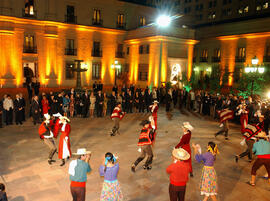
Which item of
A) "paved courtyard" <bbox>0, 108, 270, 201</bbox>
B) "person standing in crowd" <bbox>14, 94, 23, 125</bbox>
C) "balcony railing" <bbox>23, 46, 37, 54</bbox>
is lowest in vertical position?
"paved courtyard" <bbox>0, 108, 270, 201</bbox>

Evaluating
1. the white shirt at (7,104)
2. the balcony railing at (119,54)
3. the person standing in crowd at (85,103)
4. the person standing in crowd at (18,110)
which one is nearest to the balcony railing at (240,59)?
the balcony railing at (119,54)

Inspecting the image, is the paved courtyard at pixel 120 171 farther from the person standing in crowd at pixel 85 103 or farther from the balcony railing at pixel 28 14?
the balcony railing at pixel 28 14

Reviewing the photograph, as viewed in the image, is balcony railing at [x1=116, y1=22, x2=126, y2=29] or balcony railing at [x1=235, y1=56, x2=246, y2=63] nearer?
balcony railing at [x1=235, y1=56, x2=246, y2=63]

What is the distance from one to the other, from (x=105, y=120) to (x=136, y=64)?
17.2m

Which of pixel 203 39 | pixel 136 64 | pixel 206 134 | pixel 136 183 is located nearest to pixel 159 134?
pixel 206 134

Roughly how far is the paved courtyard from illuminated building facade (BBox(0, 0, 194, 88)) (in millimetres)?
15978

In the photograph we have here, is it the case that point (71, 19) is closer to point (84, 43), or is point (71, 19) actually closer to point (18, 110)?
point (84, 43)

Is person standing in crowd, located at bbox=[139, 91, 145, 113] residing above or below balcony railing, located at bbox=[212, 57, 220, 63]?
below

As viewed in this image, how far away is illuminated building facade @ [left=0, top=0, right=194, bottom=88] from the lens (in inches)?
1078

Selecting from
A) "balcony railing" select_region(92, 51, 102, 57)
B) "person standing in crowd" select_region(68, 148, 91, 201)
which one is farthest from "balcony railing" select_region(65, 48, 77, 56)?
"person standing in crowd" select_region(68, 148, 91, 201)

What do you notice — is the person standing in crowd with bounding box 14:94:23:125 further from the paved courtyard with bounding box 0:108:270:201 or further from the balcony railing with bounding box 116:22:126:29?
the balcony railing with bounding box 116:22:126:29

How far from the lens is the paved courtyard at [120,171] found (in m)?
6.74

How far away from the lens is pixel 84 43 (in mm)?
32188

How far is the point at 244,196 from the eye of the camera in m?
6.89
